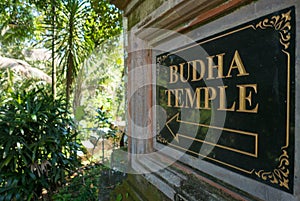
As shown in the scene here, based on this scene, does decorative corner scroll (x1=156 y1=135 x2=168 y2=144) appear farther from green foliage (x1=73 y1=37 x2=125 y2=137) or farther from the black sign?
green foliage (x1=73 y1=37 x2=125 y2=137)

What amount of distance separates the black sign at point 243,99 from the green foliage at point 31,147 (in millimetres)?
1862

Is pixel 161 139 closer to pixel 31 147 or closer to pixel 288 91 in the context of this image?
pixel 288 91

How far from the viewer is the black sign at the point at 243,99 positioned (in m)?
0.66

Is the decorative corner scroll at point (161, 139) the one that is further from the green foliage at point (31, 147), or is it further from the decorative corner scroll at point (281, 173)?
the green foliage at point (31, 147)

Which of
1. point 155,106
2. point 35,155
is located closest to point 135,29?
point 155,106

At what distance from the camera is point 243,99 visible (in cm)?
78

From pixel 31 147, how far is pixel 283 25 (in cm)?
246

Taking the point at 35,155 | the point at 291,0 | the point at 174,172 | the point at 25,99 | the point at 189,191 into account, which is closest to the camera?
the point at 291,0

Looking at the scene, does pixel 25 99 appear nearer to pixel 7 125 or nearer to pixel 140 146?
pixel 7 125

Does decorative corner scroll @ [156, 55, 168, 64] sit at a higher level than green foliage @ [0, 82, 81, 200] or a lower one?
higher

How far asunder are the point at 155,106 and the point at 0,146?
184 centimetres

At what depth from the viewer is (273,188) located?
70cm

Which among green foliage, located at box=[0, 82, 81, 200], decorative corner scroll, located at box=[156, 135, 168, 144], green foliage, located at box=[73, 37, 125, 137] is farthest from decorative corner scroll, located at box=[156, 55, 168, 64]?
green foliage, located at box=[73, 37, 125, 137]

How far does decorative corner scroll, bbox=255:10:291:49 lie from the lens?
25.3 inches
